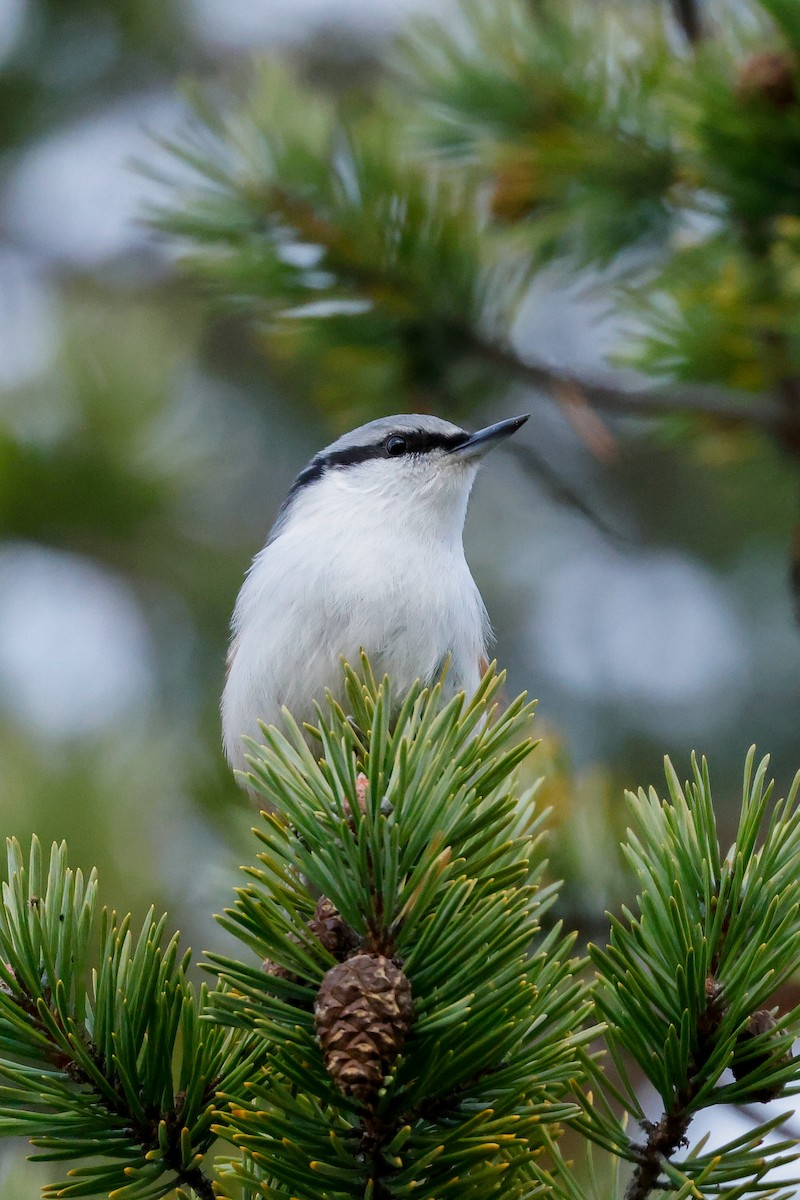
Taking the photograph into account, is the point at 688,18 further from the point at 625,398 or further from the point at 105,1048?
the point at 105,1048

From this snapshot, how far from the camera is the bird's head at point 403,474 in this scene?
284cm

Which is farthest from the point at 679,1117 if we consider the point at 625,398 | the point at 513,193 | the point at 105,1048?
the point at 513,193

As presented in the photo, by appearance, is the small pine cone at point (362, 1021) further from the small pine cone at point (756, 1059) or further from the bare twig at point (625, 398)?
the bare twig at point (625, 398)

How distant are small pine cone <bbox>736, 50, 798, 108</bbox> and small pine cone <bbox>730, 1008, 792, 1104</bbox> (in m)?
1.63

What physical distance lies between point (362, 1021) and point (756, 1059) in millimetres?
415

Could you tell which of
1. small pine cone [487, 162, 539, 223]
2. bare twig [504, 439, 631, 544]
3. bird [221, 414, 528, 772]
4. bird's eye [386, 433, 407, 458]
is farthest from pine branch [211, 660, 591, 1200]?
bird's eye [386, 433, 407, 458]

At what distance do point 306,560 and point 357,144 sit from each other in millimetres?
895

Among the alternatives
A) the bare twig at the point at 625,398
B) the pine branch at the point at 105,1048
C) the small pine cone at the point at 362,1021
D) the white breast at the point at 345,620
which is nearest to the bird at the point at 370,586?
the white breast at the point at 345,620

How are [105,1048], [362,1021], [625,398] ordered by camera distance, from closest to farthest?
[362,1021] < [105,1048] < [625,398]

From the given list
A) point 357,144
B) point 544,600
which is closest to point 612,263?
point 357,144

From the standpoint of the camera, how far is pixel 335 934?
1.34 meters

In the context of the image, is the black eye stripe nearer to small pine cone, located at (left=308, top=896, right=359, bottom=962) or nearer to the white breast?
the white breast

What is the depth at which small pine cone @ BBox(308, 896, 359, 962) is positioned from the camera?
1.33 metres

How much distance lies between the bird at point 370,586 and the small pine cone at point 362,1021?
789 mm
